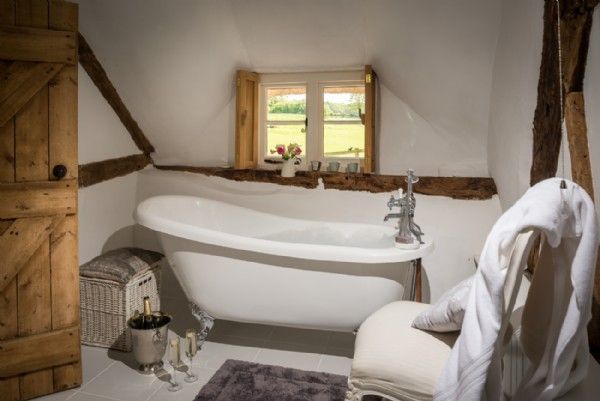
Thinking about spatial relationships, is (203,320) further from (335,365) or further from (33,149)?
(33,149)

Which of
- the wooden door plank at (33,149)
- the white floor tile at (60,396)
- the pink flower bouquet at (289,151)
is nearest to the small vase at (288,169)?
the pink flower bouquet at (289,151)

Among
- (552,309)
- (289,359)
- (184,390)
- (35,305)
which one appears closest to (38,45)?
(35,305)

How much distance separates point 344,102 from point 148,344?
2.15 meters

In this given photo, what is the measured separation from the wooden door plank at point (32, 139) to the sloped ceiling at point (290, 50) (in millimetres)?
1182

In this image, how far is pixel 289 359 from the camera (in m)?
3.03

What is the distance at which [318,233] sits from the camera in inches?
138

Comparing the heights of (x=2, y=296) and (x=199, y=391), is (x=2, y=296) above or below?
above

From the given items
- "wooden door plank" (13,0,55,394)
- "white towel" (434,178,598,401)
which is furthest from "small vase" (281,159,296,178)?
"white towel" (434,178,598,401)

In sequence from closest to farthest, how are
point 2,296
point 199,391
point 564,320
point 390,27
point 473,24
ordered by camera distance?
1. point 564,320
2. point 2,296
3. point 199,391
4. point 473,24
5. point 390,27

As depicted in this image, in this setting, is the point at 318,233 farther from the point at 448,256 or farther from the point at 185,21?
the point at 185,21

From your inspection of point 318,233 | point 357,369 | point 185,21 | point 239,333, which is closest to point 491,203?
point 318,233

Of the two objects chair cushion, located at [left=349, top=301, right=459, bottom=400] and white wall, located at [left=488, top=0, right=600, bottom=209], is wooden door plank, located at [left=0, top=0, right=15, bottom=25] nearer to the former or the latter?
chair cushion, located at [left=349, top=301, right=459, bottom=400]

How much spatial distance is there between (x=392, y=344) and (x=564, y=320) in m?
0.56

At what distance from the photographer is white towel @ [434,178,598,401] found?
1403 millimetres
